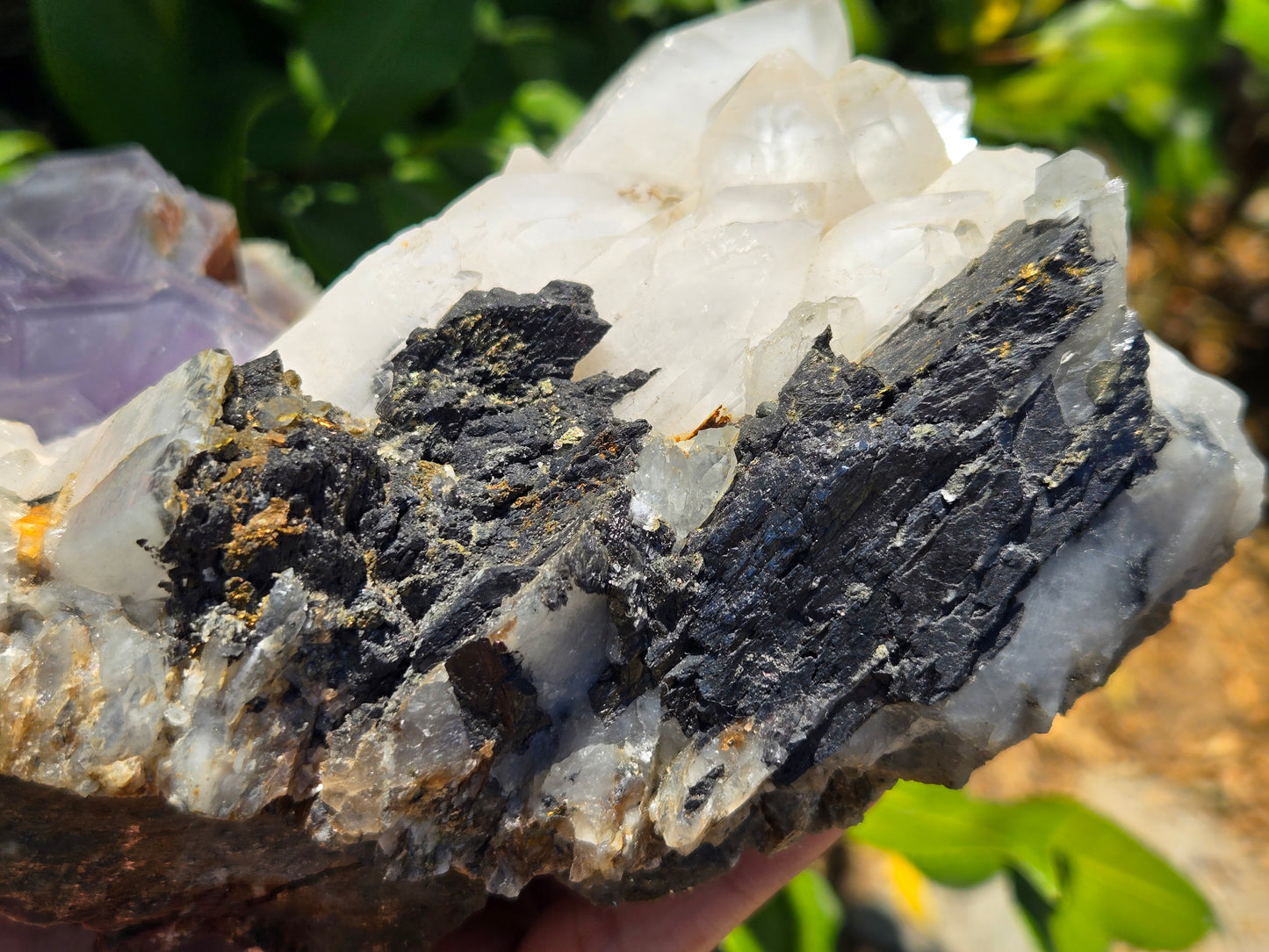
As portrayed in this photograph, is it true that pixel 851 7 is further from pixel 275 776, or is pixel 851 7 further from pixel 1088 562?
pixel 275 776

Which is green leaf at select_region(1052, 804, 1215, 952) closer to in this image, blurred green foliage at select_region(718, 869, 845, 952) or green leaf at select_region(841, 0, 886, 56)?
blurred green foliage at select_region(718, 869, 845, 952)

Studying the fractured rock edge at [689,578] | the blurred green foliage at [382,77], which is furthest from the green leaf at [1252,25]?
the fractured rock edge at [689,578]

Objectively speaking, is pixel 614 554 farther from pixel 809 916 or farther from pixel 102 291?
pixel 809 916

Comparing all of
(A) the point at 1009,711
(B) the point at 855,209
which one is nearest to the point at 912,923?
(A) the point at 1009,711

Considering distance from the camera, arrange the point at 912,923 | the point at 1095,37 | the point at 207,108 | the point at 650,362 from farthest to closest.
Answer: the point at 912,923
the point at 1095,37
the point at 207,108
the point at 650,362

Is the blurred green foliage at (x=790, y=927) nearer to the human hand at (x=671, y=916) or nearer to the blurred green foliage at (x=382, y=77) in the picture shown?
the human hand at (x=671, y=916)

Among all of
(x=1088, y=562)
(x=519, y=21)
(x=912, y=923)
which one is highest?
(x=519, y=21)

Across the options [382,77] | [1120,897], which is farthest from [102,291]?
[1120,897]
